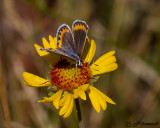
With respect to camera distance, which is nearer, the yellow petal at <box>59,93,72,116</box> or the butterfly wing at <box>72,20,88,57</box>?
the yellow petal at <box>59,93,72,116</box>

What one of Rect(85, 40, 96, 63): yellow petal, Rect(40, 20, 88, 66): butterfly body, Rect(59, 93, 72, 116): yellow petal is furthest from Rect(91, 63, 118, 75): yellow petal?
Rect(59, 93, 72, 116): yellow petal

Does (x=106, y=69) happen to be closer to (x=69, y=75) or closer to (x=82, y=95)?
(x=69, y=75)

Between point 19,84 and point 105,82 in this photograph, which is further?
point 19,84

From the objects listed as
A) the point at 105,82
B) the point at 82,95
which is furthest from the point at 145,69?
the point at 82,95

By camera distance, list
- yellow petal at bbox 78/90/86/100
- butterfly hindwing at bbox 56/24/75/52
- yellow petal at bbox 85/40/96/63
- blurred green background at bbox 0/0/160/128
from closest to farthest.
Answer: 1. yellow petal at bbox 78/90/86/100
2. butterfly hindwing at bbox 56/24/75/52
3. yellow petal at bbox 85/40/96/63
4. blurred green background at bbox 0/0/160/128

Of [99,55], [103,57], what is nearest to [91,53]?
[103,57]

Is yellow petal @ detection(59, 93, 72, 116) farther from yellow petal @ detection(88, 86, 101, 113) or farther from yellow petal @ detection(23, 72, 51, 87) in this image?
yellow petal @ detection(23, 72, 51, 87)

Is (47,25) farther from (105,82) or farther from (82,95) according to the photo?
(82,95)
